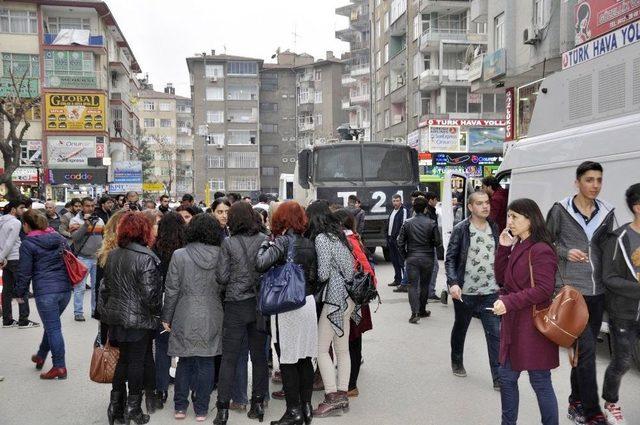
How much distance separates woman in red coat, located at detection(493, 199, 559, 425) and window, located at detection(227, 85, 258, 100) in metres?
80.6

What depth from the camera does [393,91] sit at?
50.7 m

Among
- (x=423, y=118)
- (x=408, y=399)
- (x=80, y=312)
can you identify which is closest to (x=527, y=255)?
(x=408, y=399)

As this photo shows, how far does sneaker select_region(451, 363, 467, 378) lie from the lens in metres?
6.84

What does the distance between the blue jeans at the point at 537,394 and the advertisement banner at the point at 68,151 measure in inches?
1848

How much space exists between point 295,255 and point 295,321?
519 millimetres

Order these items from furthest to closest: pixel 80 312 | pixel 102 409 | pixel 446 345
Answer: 1. pixel 80 312
2. pixel 446 345
3. pixel 102 409

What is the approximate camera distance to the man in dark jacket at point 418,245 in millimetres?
9531

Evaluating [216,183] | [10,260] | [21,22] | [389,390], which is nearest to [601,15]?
[389,390]

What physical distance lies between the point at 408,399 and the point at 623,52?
14.6 feet

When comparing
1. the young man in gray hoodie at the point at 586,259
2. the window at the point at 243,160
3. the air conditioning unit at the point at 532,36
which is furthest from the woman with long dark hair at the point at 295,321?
the window at the point at 243,160

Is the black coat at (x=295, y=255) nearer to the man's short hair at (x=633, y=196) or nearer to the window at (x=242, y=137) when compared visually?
the man's short hair at (x=633, y=196)

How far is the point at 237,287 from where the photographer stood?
17.5 feet

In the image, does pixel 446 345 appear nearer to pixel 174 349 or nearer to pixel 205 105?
pixel 174 349

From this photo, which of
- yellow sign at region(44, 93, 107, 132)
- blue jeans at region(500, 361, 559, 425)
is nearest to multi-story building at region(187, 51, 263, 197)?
yellow sign at region(44, 93, 107, 132)
